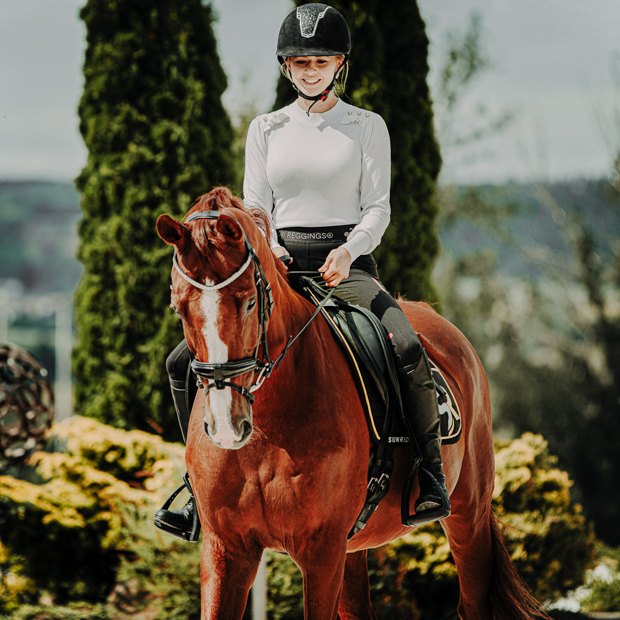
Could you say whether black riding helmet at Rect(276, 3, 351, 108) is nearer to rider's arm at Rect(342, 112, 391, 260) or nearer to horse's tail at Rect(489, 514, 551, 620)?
rider's arm at Rect(342, 112, 391, 260)

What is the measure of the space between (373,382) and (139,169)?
14.4 ft

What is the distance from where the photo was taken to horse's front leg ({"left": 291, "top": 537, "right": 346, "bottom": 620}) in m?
2.39

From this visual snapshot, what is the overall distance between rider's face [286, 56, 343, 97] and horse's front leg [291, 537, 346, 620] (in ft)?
5.70

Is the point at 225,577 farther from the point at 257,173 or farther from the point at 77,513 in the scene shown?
the point at 77,513

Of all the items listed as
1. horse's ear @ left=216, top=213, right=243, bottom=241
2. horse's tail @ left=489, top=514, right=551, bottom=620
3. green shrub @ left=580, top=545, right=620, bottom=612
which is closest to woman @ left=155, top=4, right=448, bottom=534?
horse's ear @ left=216, top=213, right=243, bottom=241

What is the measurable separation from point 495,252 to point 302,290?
1176 centimetres

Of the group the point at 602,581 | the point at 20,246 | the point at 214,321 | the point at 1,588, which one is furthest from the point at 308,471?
the point at 20,246

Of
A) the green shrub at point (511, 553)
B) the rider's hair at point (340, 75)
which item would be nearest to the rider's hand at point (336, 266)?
the rider's hair at point (340, 75)

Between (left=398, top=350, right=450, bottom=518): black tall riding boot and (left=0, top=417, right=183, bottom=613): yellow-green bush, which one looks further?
(left=0, top=417, right=183, bottom=613): yellow-green bush

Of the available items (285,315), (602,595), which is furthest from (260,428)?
(602,595)

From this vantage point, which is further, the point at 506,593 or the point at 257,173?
the point at 506,593

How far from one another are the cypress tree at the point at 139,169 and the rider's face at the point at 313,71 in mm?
3599

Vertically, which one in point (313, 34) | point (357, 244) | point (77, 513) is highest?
point (313, 34)

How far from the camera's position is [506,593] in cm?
362
